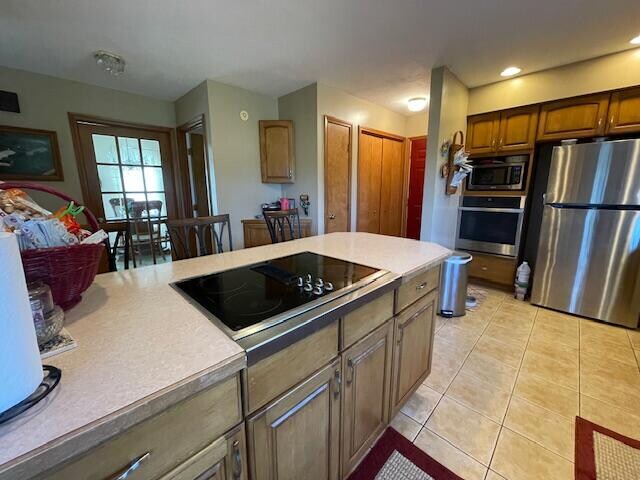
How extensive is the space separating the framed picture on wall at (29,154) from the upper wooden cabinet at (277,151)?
2.11 m

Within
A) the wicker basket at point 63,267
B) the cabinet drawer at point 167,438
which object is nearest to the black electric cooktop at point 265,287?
the cabinet drawer at point 167,438

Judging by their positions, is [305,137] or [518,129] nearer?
[518,129]

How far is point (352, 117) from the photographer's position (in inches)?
132

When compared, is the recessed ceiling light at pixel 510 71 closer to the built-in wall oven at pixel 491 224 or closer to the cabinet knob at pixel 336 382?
the built-in wall oven at pixel 491 224

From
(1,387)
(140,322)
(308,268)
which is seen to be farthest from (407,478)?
(1,387)

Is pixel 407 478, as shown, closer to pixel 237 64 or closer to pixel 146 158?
pixel 237 64

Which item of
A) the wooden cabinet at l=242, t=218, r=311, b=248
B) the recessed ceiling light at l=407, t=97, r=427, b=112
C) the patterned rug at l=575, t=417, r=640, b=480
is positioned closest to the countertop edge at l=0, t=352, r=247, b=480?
the patterned rug at l=575, t=417, r=640, b=480

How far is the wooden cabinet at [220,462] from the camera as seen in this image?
569mm

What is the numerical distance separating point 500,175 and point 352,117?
185 cm

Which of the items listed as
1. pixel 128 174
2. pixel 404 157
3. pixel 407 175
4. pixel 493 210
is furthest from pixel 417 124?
pixel 128 174

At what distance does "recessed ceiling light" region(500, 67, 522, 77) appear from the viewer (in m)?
2.59

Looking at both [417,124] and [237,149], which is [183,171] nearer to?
[237,149]

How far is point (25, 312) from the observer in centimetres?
43

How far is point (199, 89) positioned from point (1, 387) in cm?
326
